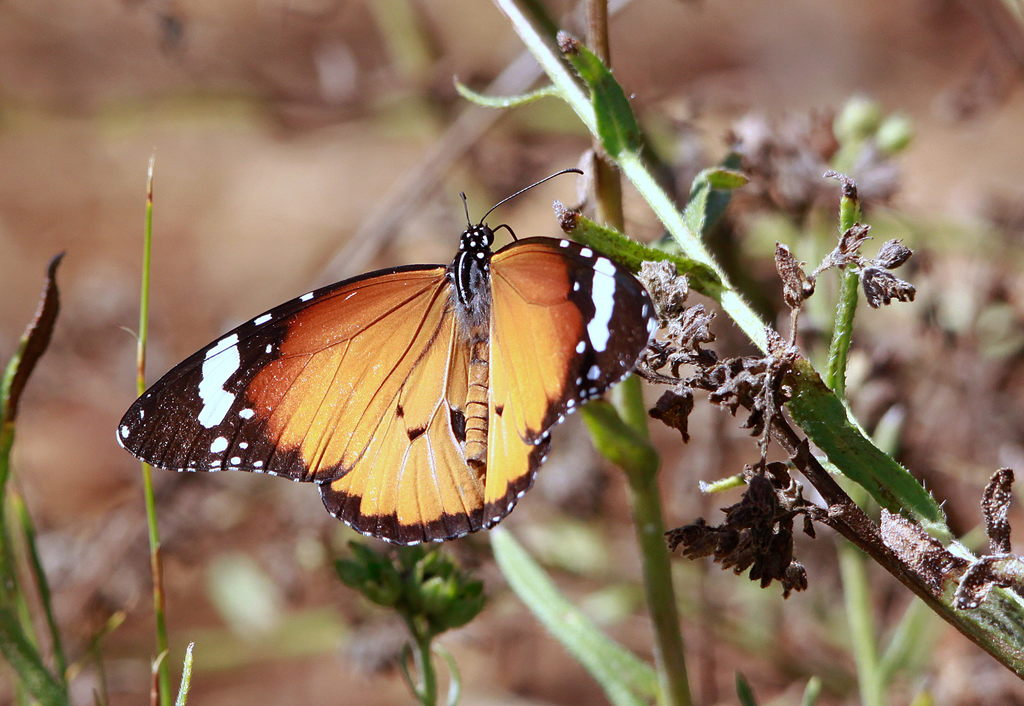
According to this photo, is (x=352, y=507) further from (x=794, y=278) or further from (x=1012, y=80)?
(x=1012, y=80)

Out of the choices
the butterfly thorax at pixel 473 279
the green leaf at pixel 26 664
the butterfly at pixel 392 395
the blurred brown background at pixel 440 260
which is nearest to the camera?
the green leaf at pixel 26 664

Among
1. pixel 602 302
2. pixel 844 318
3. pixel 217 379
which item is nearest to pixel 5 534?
pixel 217 379

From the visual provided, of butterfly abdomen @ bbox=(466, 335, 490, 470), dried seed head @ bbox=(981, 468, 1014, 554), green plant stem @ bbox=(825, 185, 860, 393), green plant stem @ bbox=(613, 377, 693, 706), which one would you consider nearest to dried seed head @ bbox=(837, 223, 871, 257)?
green plant stem @ bbox=(825, 185, 860, 393)

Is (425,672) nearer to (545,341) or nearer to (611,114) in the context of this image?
(545,341)

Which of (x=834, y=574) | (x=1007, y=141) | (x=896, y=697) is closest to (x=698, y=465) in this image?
(x=834, y=574)

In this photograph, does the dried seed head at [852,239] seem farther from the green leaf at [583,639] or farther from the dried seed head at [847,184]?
the green leaf at [583,639]

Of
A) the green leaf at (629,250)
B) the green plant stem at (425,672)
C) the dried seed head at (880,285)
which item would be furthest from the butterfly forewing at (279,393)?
the dried seed head at (880,285)

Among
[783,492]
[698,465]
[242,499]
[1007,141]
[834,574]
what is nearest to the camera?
[783,492]
